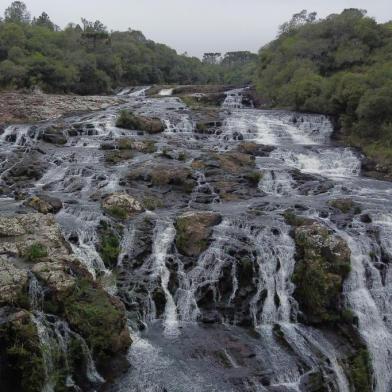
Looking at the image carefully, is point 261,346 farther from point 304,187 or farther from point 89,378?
point 304,187

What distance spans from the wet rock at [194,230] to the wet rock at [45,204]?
4634mm

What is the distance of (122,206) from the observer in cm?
1811

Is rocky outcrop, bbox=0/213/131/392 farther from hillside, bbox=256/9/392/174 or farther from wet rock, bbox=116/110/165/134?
hillside, bbox=256/9/392/174

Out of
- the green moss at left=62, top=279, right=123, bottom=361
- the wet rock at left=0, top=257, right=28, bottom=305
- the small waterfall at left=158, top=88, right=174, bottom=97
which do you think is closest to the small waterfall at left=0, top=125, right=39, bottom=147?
the wet rock at left=0, top=257, right=28, bottom=305

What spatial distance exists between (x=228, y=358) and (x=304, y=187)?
1181 centimetres

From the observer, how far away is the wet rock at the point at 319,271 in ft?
46.5

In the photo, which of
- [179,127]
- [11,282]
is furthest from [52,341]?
[179,127]

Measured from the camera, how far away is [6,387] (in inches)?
392

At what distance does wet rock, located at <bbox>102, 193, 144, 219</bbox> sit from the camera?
1761cm

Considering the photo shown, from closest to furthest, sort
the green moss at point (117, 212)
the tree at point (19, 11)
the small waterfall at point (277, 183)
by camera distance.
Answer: the green moss at point (117, 212) → the small waterfall at point (277, 183) → the tree at point (19, 11)

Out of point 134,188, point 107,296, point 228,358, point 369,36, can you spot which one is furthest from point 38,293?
point 369,36

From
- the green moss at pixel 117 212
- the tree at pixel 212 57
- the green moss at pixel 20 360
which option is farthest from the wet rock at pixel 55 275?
the tree at pixel 212 57

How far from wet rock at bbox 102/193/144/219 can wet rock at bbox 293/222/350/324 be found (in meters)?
5.92

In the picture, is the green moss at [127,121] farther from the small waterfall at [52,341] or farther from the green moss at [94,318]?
the small waterfall at [52,341]
